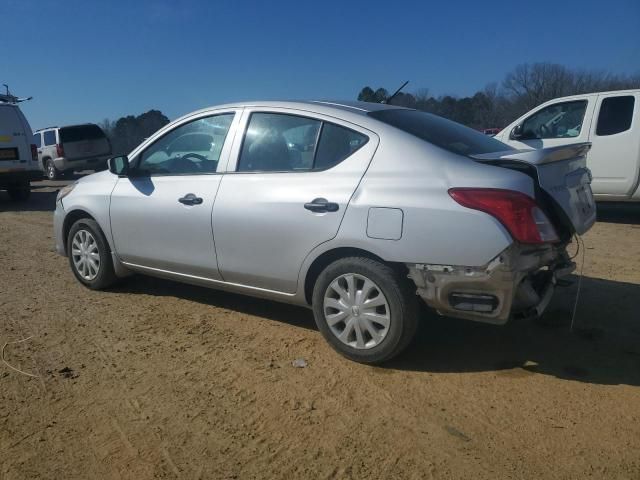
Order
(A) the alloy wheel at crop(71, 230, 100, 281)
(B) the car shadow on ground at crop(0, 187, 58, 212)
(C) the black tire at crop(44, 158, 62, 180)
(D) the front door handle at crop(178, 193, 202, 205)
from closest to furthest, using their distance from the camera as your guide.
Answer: (D) the front door handle at crop(178, 193, 202, 205) < (A) the alloy wheel at crop(71, 230, 100, 281) < (B) the car shadow on ground at crop(0, 187, 58, 212) < (C) the black tire at crop(44, 158, 62, 180)

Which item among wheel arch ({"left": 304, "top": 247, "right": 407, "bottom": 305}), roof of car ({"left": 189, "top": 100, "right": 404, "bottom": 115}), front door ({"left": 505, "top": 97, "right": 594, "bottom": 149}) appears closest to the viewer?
wheel arch ({"left": 304, "top": 247, "right": 407, "bottom": 305})

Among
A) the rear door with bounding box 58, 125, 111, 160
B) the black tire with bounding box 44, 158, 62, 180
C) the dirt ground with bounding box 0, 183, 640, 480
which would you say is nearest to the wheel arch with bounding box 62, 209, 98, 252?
the dirt ground with bounding box 0, 183, 640, 480

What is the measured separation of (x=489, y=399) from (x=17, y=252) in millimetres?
6547

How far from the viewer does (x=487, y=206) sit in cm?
303

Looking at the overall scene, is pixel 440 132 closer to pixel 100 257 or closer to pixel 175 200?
pixel 175 200

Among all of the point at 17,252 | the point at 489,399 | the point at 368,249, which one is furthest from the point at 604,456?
the point at 17,252

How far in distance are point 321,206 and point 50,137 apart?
19.7 meters

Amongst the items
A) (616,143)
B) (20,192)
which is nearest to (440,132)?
(616,143)

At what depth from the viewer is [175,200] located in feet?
14.3

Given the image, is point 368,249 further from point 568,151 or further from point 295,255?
point 568,151

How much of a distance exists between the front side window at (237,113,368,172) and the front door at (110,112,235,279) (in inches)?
9.1

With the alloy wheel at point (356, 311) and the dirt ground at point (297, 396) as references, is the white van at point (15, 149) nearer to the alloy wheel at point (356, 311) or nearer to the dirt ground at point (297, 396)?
the dirt ground at point (297, 396)

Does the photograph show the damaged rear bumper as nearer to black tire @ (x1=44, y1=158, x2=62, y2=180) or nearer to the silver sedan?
the silver sedan

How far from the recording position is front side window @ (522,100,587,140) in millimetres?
8805
